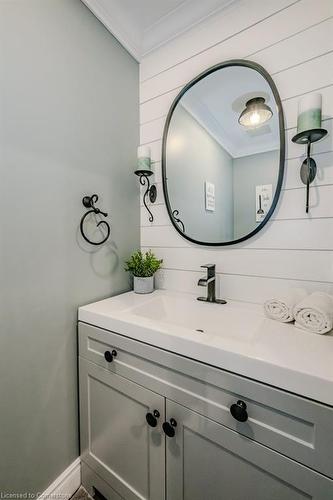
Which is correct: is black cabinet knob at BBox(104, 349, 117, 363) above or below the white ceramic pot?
below

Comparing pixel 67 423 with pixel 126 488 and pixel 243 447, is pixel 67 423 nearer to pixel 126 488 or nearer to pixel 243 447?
pixel 126 488

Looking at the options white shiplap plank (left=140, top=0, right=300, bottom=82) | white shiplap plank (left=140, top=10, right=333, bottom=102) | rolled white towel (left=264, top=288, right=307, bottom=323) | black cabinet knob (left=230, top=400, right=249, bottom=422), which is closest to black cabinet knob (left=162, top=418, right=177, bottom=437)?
black cabinet knob (left=230, top=400, right=249, bottom=422)

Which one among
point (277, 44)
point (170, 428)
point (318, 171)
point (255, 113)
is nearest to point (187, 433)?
point (170, 428)

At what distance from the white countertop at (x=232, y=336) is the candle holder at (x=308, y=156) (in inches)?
21.0

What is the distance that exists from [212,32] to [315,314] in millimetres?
1433

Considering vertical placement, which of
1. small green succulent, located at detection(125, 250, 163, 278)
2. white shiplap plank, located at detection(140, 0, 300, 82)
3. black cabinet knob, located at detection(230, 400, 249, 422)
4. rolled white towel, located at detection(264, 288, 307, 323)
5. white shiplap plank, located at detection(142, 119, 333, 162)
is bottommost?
black cabinet knob, located at detection(230, 400, 249, 422)

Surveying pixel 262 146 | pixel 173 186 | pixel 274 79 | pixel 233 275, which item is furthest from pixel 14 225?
pixel 274 79

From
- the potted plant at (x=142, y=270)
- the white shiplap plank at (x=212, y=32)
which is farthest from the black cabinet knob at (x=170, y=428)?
the white shiplap plank at (x=212, y=32)

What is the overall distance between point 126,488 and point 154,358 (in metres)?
0.59

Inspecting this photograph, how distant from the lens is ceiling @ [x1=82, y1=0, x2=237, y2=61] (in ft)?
3.69

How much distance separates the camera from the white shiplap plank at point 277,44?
0.88m

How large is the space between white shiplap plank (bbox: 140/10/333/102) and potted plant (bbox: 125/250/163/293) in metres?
1.05

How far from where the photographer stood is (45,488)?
92 centimetres

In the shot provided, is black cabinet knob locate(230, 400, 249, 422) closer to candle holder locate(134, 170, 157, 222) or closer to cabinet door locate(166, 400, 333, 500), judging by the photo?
cabinet door locate(166, 400, 333, 500)
